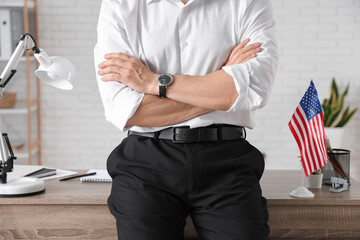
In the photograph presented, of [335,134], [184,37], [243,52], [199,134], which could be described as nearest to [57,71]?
[184,37]

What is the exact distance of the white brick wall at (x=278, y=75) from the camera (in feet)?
16.3

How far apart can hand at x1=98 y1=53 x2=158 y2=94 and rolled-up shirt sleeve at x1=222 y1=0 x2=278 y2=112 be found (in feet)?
0.93

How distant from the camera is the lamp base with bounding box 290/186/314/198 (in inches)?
81.9

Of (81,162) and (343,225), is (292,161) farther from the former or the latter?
(343,225)

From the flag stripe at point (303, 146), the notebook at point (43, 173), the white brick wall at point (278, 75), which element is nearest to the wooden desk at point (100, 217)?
the flag stripe at point (303, 146)

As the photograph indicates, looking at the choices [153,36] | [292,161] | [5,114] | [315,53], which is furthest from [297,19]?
[153,36]

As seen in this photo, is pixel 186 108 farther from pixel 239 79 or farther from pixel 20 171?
pixel 20 171

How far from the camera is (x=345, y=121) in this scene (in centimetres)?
481

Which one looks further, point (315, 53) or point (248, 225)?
point (315, 53)

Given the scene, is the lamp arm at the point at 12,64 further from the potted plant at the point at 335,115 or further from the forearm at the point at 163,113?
the potted plant at the point at 335,115

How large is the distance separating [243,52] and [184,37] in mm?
232

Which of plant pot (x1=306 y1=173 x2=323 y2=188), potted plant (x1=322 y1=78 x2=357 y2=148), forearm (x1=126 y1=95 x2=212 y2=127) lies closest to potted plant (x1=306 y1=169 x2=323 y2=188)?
plant pot (x1=306 y1=173 x2=323 y2=188)

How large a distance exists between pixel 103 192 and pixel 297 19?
3.40 m

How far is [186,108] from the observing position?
76.9 inches
